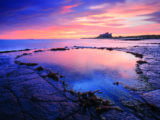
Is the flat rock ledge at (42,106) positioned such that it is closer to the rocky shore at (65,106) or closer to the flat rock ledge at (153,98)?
the rocky shore at (65,106)

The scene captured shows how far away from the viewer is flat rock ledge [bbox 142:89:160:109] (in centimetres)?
490

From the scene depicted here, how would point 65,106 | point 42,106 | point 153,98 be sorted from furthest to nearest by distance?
point 153,98 → point 65,106 → point 42,106

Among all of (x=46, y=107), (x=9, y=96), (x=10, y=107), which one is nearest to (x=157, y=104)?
(x=46, y=107)

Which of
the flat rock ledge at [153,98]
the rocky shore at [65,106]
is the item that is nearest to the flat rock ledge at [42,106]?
the rocky shore at [65,106]

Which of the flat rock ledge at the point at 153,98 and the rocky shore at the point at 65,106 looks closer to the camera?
the rocky shore at the point at 65,106

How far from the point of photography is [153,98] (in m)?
5.33

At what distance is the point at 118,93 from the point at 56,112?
13.7ft

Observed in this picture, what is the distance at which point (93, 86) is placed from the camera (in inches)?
282

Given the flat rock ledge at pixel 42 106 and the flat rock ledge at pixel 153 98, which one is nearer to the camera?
the flat rock ledge at pixel 42 106

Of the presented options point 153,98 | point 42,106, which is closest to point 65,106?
point 42,106

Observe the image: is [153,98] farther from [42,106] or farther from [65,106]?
[42,106]

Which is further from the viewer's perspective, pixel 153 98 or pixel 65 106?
pixel 153 98

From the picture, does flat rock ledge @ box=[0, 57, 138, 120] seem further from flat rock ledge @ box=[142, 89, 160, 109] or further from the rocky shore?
flat rock ledge @ box=[142, 89, 160, 109]

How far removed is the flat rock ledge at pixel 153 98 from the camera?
4895mm
